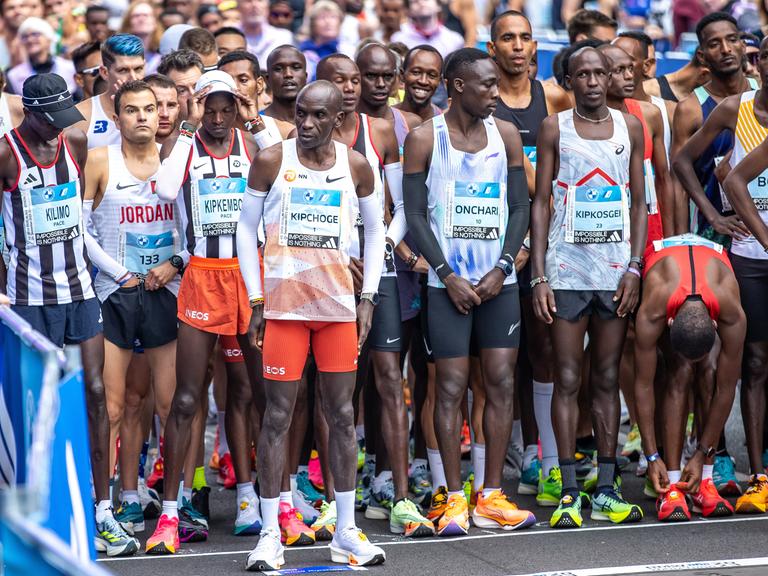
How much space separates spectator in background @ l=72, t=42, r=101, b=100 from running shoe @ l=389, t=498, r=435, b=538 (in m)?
4.09

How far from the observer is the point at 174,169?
7402 mm

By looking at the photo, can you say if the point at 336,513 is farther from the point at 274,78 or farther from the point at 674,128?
the point at 674,128

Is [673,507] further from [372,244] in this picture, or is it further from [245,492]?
[245,492]

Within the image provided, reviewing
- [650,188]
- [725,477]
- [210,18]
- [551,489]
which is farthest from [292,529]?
[210,18]

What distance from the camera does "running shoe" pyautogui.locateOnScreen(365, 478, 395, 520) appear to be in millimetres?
7922

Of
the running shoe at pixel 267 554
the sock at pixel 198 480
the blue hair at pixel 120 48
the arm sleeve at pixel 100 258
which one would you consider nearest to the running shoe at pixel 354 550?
the running shoe at pixel 267 554

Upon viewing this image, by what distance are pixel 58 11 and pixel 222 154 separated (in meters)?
6.48

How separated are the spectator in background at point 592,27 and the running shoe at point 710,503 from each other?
382 cm

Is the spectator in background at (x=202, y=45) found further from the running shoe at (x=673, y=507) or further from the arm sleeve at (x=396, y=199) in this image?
the running shoe at (x=673, y=507)

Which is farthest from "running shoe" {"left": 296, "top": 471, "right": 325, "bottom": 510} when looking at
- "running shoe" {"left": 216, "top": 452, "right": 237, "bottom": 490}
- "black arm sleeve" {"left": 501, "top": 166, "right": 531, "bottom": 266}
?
"black arm sleeve" {"left": 501, "top": 166, "right": 531, "bottom": 266}

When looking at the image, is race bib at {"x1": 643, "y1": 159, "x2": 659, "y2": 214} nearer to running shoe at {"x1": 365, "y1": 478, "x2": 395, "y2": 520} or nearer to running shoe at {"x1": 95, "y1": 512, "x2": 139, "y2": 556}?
running shoe at {"x1": 365, "y1": 478, "x2": 395, "y2": 520}

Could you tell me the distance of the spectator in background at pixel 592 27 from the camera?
10328 millimetres

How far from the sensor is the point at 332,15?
490 inches

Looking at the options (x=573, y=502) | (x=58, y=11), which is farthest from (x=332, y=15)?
(x=573, y=502)
